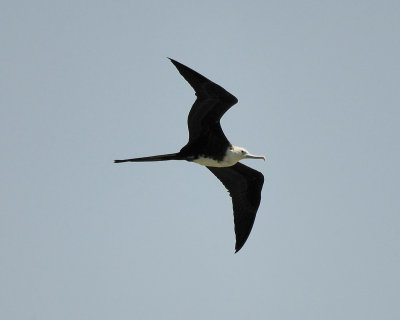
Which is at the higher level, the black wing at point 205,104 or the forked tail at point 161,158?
the black wing at point 205,104

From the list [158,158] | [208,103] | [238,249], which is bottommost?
[238,249]

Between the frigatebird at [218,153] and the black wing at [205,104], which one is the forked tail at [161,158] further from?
the black wing at [205,104]

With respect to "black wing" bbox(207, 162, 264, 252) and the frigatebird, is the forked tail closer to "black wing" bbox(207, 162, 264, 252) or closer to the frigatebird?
the frigatebird

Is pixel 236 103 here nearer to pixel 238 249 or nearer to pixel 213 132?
pixel 213 132

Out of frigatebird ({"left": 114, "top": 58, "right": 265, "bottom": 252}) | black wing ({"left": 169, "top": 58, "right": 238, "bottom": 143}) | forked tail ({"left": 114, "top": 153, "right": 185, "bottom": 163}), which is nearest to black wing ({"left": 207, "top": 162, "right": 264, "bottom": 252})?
frigatebird ({"left": 114, "top": 58, "right": 265, "bottom": 252})

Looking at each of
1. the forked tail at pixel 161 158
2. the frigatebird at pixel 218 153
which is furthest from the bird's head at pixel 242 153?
the forked tail at pixel 161 158

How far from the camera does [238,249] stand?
12.0 meters

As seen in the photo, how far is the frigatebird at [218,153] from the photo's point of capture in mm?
10727

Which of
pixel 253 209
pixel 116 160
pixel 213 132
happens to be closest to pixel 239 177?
pixel 253 209

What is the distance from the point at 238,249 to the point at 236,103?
2280 mm

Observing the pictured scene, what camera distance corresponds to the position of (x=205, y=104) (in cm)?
1092

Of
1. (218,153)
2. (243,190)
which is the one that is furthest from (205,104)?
(243,190)

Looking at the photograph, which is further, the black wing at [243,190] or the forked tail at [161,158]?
the black wing at [243,190]

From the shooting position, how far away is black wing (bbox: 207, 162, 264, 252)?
12219 millimetres
